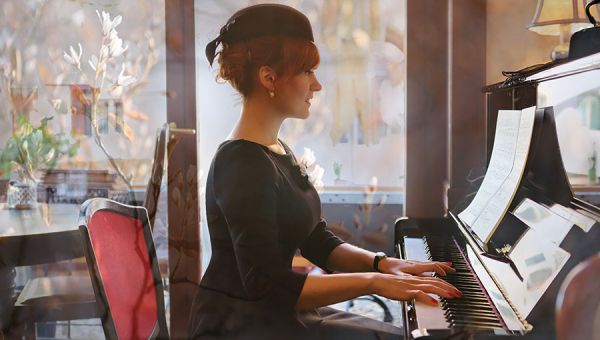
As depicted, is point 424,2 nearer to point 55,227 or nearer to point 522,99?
point 522,99

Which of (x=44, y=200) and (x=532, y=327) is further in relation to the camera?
(x=44, y=200)

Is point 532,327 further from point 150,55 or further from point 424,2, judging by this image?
point 150,55

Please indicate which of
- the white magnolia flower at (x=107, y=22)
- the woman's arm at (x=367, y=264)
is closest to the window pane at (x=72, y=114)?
the white magnolia flower at (x=107, y=22)

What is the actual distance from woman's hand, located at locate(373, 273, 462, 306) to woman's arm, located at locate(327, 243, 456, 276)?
44 millimetres

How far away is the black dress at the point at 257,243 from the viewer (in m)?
0.63

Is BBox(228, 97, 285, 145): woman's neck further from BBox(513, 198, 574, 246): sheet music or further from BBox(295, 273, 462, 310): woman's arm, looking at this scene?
BBox(513, 198, 574, 246): sheet music

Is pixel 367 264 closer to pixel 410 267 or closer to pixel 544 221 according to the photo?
pixel 410 267

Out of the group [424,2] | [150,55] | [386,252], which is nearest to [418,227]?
[386,252]

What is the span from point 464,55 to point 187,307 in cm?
46

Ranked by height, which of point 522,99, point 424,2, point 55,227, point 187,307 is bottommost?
point 187,307

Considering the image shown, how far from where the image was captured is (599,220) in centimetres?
60

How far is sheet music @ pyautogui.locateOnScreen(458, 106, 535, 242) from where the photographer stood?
715 mm

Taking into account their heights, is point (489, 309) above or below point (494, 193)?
below

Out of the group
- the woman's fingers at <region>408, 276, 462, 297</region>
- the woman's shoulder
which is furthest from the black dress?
the woman's fingers at <region>408, 276, 462, 297</region>
